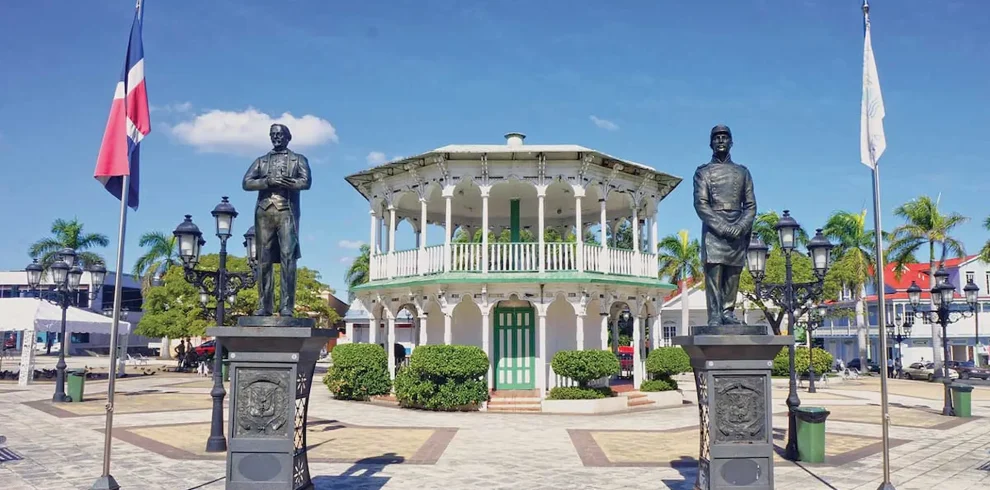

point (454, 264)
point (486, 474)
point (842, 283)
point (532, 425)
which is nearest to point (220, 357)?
point (486, 474)

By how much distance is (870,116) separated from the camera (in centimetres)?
927

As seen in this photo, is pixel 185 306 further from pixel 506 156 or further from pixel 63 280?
pixel 506 156

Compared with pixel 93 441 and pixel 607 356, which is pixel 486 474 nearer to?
pixel 93 441

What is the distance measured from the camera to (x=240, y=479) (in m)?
7.41

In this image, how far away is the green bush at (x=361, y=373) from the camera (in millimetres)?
22344

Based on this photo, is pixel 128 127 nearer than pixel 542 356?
Yes

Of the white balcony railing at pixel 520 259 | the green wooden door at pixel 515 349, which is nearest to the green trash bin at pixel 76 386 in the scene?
the white balcony railing at pixel 520 259

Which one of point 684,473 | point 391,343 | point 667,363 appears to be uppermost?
point 391,343

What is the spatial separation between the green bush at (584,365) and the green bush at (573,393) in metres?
0.28

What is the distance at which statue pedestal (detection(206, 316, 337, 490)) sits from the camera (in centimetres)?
742

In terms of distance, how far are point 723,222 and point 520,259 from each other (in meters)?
13.4

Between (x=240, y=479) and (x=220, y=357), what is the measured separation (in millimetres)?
5802

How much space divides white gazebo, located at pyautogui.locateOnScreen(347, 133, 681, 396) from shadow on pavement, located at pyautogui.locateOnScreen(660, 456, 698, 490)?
8834 millimetres

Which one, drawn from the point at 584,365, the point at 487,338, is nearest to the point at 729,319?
the point at 584,365
